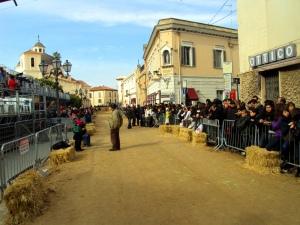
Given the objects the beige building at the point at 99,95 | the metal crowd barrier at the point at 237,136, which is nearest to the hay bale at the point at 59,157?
the metal crowd barrier at the point at 237,136

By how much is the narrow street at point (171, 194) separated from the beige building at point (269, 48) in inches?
228

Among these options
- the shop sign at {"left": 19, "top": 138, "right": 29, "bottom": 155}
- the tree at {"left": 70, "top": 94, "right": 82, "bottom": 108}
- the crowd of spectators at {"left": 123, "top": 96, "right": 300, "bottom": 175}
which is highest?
the tree at {"left": 70, "top": 94, "right": 82, "bottom": 108}

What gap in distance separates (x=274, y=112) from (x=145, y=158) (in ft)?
13.9

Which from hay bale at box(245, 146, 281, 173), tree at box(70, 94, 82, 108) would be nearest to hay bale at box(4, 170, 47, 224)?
hay bale at box(245, 146, 281, 173)

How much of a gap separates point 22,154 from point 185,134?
906 cm

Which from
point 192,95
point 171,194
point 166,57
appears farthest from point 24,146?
point 166,57

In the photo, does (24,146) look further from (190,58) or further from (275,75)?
(190,58)

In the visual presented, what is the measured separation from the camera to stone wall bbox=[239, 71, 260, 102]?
66.7ft

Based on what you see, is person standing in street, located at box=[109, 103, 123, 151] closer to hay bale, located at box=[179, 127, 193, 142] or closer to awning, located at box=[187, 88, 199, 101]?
hay bale, located at box=[179, 127, 193, 142]

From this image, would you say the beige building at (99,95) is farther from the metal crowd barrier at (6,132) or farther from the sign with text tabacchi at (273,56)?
the metal crowd barrier at (6,132)

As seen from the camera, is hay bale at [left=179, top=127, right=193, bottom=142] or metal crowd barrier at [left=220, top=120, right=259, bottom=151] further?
hay bale at [left=179, top=127, right=193, bottom=142]

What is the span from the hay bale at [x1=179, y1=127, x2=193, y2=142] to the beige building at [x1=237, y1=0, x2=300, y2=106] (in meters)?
3.89

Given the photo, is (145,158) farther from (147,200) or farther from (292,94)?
(292,94)

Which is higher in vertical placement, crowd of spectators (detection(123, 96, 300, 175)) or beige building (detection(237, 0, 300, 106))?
beige building (detection(237, 0, 300, 106))
